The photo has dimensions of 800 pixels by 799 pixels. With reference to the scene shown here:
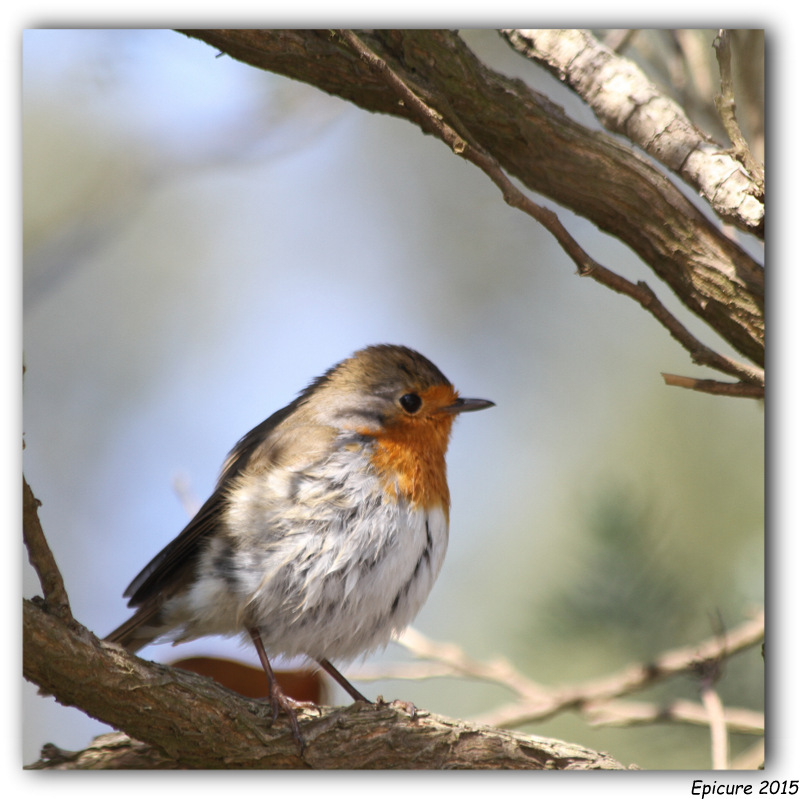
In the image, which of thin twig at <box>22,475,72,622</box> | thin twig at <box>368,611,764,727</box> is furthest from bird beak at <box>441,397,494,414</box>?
thin twig at <box>22,475,72,622</box>

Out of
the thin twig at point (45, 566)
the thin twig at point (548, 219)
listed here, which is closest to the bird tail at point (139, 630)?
the thin twig at point (45, 566)

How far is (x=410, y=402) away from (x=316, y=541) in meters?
0.50

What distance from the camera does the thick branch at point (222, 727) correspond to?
1813mm

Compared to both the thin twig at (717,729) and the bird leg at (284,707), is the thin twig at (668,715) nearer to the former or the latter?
the thin twig at (717,729)

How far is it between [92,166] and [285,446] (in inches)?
37.7

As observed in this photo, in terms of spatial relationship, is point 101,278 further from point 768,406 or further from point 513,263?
point 768,406

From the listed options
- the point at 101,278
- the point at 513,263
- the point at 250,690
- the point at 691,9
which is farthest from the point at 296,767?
the point at 691,9

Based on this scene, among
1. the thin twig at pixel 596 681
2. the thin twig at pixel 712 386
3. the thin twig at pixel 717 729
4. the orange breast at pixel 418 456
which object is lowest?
the thin twig at pixel 717 729

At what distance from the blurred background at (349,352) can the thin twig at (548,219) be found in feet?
1.31

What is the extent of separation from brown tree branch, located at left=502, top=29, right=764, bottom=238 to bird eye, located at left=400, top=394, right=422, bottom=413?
2.80 ft

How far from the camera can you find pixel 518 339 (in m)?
3.00

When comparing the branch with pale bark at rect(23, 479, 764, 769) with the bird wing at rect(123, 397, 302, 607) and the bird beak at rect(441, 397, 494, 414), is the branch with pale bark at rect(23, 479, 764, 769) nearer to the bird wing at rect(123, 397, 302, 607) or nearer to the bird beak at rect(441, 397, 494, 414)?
the bird wing at rect(123, 397, 302, 607)

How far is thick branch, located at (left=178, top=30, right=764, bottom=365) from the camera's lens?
2.31 m

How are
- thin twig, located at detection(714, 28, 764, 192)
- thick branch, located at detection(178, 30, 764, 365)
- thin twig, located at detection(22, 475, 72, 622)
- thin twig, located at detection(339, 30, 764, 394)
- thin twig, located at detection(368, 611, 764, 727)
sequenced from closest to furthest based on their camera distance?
thin twig, located at detection(22, 475, 72, 622)
thin twig, located at detection(339, 30, 764, 394)
thin twig, located at detection(714, 28, 764, 192)
thick branch, located at detection(178, 30, 764, 365)
thin twig, located at detection(368, 611, 764, 727)
